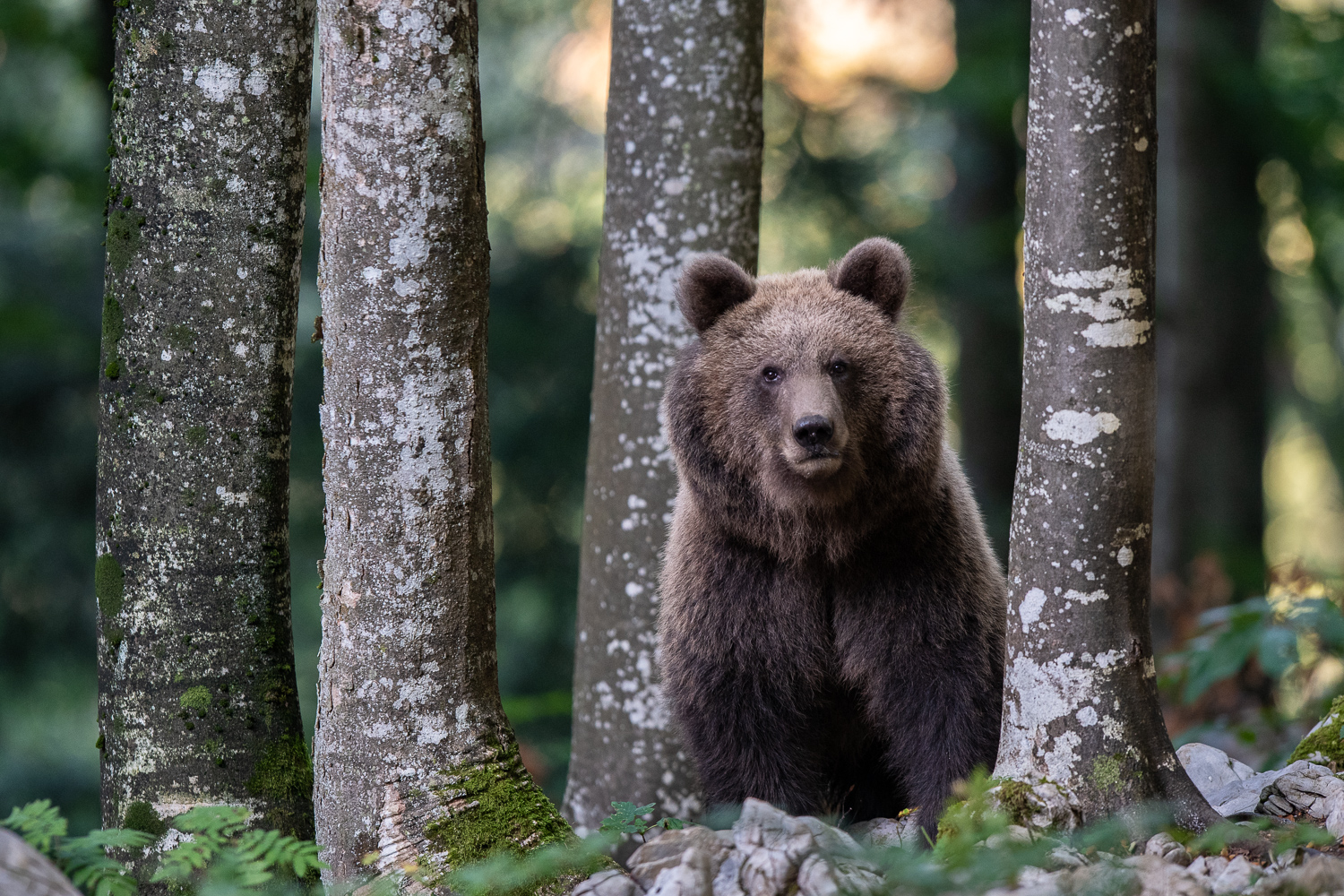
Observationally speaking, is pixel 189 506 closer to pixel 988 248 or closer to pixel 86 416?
pixel 86 416

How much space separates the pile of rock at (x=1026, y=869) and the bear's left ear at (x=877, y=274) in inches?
72.2

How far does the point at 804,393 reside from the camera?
3.57 metres

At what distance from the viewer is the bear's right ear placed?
3896mm

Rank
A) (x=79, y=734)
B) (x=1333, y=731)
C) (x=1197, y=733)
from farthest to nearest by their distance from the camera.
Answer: (x=79, y=734) < (x=1197, y=733) < (x=1333, y=731)

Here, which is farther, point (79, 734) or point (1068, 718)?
point (79, 734)

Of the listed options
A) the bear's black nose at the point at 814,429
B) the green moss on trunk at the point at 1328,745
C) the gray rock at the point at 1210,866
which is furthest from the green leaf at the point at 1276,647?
the bear's black nose at the point at 814,429

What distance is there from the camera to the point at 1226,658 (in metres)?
4.69

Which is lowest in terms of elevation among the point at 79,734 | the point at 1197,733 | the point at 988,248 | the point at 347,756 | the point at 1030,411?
the point at 79,734

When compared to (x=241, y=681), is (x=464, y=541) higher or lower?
higher

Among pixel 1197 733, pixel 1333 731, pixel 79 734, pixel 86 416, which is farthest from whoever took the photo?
pixel 79 734

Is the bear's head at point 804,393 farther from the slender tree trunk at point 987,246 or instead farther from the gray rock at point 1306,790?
the slender tree trunk at point 987,246

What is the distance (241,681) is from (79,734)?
8.77 meters

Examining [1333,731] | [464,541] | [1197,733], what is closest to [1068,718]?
[1333,731]

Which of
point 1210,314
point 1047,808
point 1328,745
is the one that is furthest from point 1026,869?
point 1210,314
